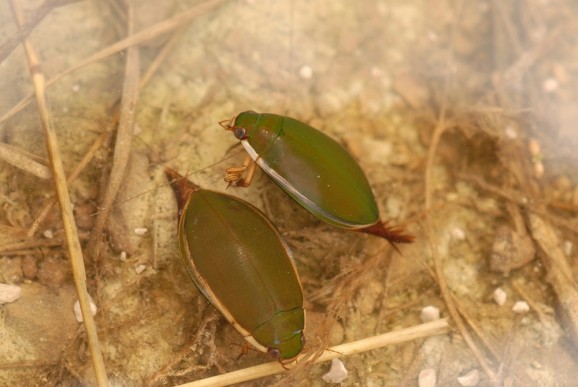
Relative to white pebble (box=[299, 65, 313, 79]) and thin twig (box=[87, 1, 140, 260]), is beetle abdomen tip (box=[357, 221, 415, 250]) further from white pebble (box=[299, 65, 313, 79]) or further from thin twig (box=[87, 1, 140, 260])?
thin twig (box=[87, 1, 140, 260])

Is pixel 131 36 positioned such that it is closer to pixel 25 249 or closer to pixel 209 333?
pixel 25 249

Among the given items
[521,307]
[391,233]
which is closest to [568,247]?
[521,307]

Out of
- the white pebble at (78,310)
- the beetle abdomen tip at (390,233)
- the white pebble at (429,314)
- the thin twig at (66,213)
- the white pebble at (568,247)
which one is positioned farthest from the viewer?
the white pebble at (568,247)

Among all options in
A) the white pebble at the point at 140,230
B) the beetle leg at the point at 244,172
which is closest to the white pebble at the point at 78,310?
the white pebble at the point at 140,230

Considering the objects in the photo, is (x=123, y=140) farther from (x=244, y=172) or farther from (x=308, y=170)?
(x=308, y=170)

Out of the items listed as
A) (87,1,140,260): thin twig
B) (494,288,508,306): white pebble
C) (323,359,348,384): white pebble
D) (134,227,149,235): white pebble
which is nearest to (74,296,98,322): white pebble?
(87,1,140,260): thin twig

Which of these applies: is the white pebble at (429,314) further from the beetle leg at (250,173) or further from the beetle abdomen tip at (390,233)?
the beetle leg at (250,173)
